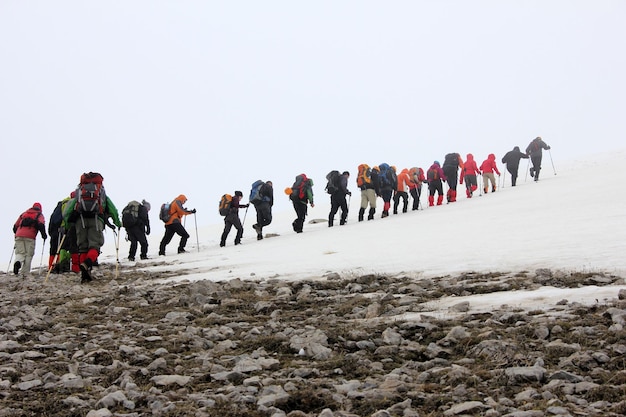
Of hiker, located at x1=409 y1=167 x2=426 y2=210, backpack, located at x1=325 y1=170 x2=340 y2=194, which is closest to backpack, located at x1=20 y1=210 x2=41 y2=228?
backpack, located at x1=325 y1=170 x2=340 y2=194

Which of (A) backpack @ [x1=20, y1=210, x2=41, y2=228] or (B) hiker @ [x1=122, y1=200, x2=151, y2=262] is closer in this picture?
(A) backpack @ [x1=20, y1=210, x2=41, y2=228]

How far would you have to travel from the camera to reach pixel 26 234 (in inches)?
705

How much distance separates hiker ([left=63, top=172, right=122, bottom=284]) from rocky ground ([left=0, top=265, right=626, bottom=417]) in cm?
463

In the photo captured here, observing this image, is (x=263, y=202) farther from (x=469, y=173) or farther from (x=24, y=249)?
(x=469, y=173)

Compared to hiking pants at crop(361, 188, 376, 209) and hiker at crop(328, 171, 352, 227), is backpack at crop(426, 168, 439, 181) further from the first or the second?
hiker at crop(328, 171, 352, 227)

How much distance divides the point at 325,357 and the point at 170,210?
56.5 ft

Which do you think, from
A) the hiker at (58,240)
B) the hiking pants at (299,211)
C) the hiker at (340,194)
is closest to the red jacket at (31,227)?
the hiker at (58,240)

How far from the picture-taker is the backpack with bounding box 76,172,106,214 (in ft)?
43.1

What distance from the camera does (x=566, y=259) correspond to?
942 cm

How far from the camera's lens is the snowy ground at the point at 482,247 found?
915cm

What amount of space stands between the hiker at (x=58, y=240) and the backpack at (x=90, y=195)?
3.26 m

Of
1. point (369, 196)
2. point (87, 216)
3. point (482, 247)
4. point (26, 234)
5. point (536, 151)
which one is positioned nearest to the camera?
point (482, 247)

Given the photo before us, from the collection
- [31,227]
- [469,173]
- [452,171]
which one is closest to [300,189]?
[452,171]

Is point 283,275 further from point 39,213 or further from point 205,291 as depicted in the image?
point 39,213
